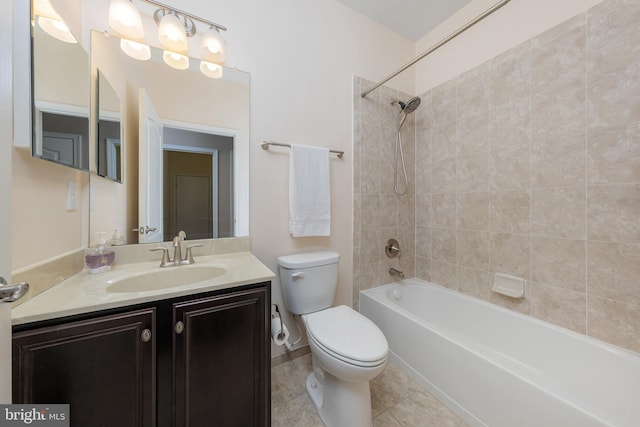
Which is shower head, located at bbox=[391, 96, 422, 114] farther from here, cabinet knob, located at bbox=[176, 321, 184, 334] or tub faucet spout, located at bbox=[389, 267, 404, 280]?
cabinet knob, located at bbox=[176, 321, 184, 334]

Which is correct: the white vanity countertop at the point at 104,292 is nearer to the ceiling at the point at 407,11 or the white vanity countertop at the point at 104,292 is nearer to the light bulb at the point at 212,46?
the light bulb at the point at 212,46

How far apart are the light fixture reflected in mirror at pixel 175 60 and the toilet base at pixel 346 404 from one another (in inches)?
73.3

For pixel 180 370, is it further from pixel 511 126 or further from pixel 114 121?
pixel 511 126

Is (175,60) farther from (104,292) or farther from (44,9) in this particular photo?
(104,292)

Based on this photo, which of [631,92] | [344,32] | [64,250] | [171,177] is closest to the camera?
[64,250]

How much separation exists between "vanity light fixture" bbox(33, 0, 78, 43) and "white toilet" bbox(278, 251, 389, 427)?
136 centimetres

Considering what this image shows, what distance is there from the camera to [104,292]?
2.67 feet

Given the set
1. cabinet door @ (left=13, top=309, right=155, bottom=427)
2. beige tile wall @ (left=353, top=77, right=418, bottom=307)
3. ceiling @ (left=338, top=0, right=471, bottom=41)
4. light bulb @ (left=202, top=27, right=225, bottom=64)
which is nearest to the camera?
cabinet door @ (left=13, top=309, right=155, bottom=427)

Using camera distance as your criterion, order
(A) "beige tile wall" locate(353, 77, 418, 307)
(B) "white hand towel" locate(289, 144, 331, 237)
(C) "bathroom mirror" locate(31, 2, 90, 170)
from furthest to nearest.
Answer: (A) "beige tile wall" locate(353, 77, 418, 307)
(B) "white hand towel" locate(289, 144, 331, 237)
(C) "bathroom mirror" locate(31, 2, 90, 170)

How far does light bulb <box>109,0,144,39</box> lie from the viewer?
1087 mm

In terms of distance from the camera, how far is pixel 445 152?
1.85 metres

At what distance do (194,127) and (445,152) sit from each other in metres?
1.82

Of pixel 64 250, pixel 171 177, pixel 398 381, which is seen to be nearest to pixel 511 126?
pixel 398 381

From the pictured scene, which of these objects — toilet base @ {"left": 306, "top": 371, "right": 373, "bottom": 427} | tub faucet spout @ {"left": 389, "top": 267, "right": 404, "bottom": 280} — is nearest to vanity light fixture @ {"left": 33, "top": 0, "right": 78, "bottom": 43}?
toilet base @ {"left": 306, "top": 371, "right": 373, "bottom": 427}
